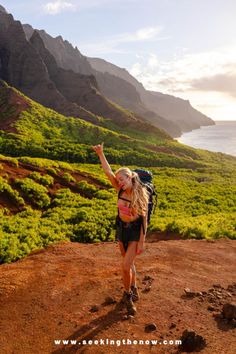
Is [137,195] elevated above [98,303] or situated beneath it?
elevated above

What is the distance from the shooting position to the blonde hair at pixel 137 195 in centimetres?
660

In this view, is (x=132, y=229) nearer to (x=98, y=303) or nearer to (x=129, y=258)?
(x=129, y=258)

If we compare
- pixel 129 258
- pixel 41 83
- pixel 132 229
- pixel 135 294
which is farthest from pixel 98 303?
pixel 41 83

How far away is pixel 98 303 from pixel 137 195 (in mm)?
2220

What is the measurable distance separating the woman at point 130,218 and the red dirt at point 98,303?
24.9 inches

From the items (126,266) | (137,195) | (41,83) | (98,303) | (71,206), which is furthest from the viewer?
(41,83)

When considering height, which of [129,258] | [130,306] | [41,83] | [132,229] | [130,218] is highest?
[41,83]

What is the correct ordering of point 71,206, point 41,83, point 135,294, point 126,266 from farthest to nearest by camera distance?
point 41,83, point 71,206, point 135,294, point 126,266

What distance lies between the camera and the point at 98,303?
722 cm

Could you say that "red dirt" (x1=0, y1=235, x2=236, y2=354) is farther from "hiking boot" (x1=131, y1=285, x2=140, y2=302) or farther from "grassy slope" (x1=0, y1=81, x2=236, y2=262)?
"grassy slope" (x1=0, y1=81, x2=236, y2=262)

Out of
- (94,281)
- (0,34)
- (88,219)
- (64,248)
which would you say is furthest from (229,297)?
(0,34)

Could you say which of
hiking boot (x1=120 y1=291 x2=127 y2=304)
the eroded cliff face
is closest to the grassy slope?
hiking boot (x1=120 y1=291 x2=127 y2=304)

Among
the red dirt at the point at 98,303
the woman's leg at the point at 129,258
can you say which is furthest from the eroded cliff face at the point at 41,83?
the woman's leg at the point at 129,258

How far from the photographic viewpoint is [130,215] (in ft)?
22.0
